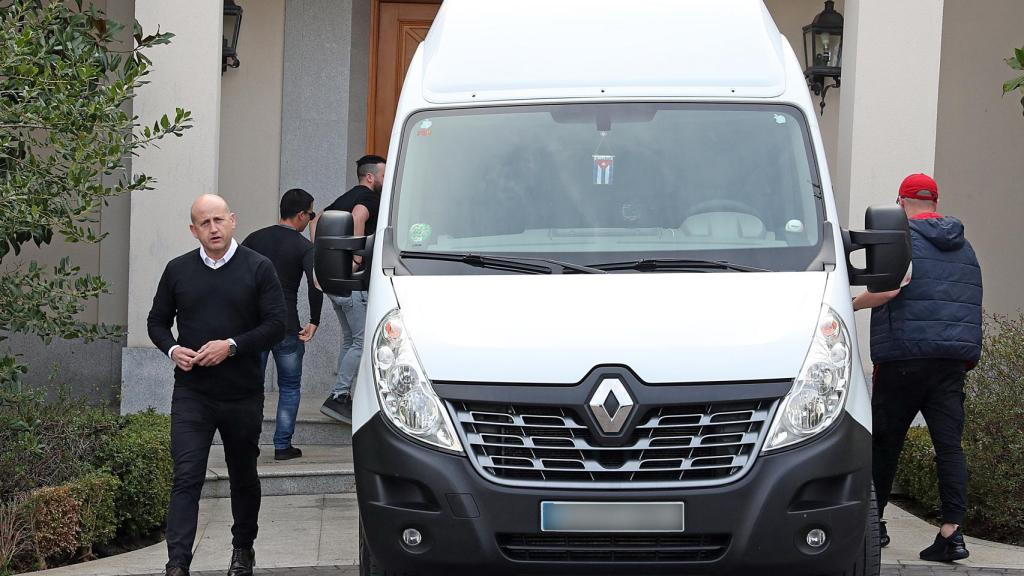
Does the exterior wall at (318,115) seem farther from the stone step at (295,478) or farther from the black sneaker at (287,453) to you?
the stone step at (295,478)

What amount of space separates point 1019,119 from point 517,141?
7.80 m

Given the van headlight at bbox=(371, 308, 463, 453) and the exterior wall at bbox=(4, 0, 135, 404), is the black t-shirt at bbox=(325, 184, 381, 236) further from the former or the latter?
the van headlight at bbox=(371, 308, 463, 453)

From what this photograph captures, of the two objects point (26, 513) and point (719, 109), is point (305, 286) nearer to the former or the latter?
point (26, 513)

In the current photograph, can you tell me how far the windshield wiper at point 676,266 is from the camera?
5035 mm

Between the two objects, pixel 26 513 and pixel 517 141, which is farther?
pixel 26 513

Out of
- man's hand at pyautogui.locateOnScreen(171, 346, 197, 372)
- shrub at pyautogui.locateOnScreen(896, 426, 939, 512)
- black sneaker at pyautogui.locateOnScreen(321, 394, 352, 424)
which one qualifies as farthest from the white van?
black sneaker at pyautogui.locateOnScreen(321, 394, 352, 424)

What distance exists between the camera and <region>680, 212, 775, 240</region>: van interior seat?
5.24 m

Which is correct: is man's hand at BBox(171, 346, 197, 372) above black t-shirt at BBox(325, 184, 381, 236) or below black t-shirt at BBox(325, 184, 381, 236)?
below

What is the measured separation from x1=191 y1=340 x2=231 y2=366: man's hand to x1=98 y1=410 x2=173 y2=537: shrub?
1.61 m

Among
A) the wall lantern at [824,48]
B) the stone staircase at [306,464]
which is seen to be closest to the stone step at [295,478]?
the stone staircase at [306,464]

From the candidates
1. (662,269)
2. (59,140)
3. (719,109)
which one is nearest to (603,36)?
(719,109)

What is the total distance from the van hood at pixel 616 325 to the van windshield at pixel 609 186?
173 mm

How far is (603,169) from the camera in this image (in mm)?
5484

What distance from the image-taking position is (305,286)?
11461 mm
